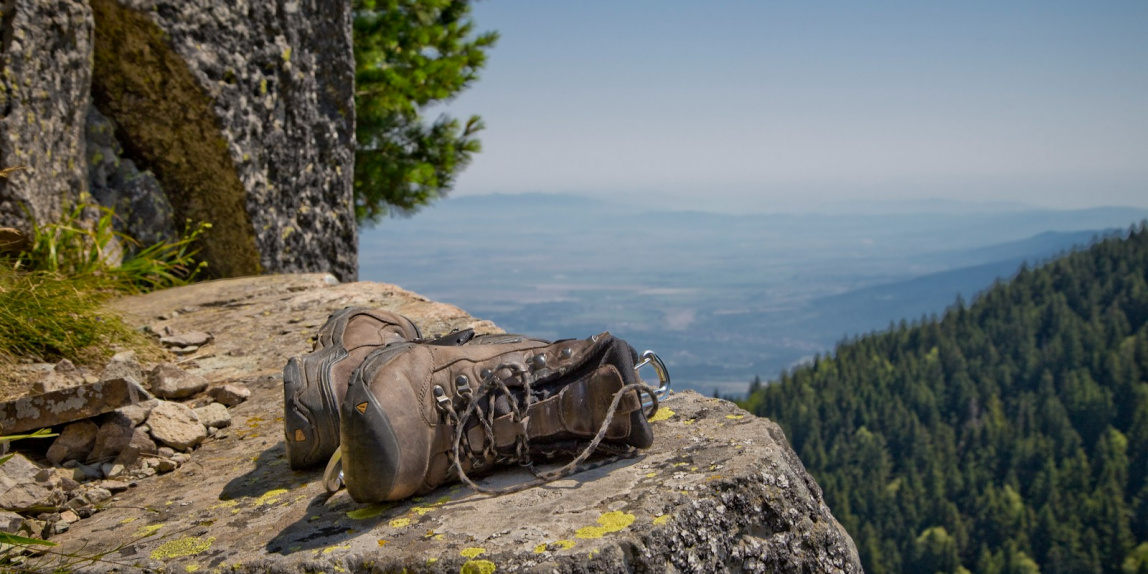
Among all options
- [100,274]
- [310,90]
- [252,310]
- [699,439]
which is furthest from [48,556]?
[310,90]

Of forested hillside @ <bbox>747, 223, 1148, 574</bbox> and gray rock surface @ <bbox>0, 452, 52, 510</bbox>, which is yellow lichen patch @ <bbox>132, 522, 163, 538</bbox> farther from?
forested hillside @ <bbox>747, 223, 1148, 574</bbox>

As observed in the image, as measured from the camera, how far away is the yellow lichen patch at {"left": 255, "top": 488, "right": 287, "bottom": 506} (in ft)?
8.75

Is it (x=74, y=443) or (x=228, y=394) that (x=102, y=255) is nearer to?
(x=228, y=394)

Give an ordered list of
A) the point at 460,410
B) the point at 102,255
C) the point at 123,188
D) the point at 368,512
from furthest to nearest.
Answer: the point at 123,188 → the point at 102,255 → the point at 460,410 → the point at 368,512

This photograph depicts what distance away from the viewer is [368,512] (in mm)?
2424

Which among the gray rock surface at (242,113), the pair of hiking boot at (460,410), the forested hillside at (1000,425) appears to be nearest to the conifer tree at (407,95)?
the gray rock surface at (242,113)

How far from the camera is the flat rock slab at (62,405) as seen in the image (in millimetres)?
3195

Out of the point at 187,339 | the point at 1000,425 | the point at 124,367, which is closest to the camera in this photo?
the point at 124,367

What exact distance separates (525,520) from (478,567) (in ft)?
0.81

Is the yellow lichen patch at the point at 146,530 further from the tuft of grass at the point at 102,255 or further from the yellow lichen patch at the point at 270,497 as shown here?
the tuft of grass at the point at 102,255

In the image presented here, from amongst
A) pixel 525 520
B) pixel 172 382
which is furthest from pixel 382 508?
pixel 172 382

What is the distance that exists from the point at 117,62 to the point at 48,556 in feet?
17.1

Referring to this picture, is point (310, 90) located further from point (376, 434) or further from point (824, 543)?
point (824, 543)

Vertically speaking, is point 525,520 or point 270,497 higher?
point 525,520
